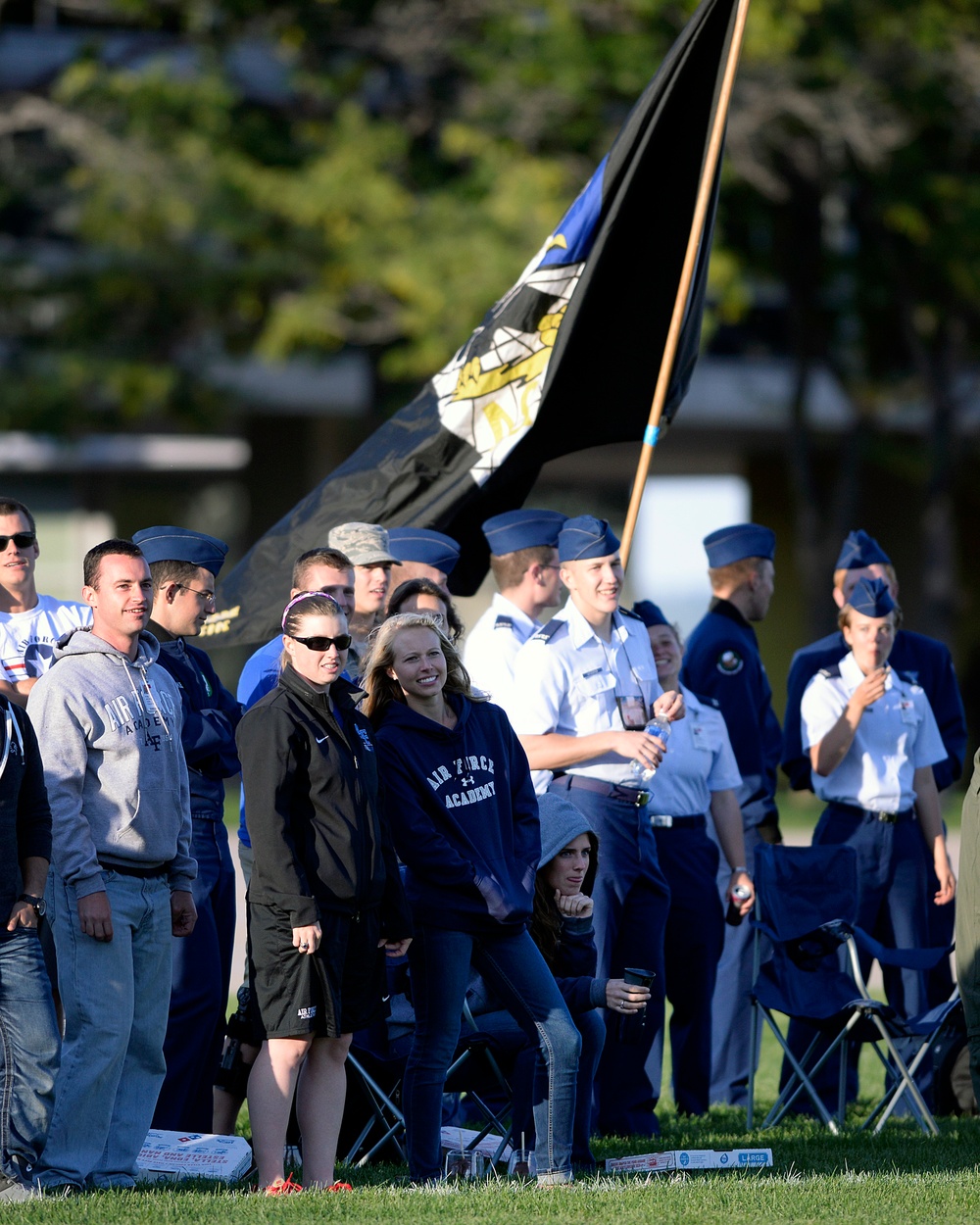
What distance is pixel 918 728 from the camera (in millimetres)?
8367

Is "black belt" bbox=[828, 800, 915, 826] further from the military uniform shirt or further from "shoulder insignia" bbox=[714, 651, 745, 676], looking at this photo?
the military uniform shirt

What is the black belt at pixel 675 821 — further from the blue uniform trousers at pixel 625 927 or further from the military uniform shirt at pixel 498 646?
the military uniform shirt at pixel 498 646

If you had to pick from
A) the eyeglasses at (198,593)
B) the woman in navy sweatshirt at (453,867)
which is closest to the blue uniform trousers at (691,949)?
the woman in navy sweatshirt at (453,867)

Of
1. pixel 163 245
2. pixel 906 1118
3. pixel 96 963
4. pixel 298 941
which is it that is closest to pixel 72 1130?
pixel 96 963

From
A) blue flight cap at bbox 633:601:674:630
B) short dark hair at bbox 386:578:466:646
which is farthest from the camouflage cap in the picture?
blue flight cap at bbox 633:601:674:630

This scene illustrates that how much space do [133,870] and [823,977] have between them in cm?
299

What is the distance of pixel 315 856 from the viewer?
5.73 m

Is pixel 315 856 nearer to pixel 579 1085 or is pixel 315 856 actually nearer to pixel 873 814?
pixel 579 1085

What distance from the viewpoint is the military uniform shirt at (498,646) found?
24.1ft

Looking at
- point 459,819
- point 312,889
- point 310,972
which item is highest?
point 459,819

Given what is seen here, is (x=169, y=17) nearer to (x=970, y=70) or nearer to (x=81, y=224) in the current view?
(x=81, y=224)

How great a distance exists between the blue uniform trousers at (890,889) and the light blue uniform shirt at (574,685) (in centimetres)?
147

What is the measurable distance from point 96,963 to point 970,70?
50.7 ft

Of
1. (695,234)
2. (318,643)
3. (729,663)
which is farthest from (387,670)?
(729,663)
